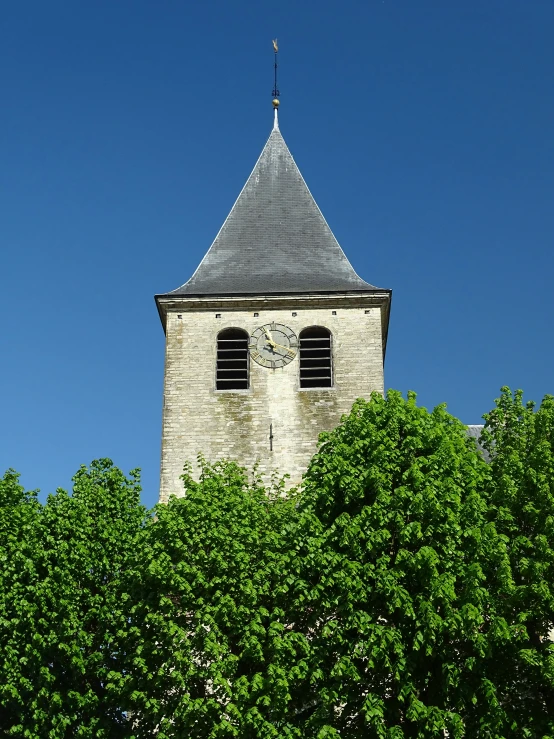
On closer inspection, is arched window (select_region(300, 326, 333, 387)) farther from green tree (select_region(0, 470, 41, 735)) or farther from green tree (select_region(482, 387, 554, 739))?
green tree (select_region(0, 470, 41, 735))

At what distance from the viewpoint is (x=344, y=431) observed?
645 inches

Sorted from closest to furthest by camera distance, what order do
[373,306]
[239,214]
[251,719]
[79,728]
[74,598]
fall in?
[251,719] → [79,728] → [74,598] → [373,306] → [239,214]

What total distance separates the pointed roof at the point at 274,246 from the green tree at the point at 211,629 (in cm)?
825

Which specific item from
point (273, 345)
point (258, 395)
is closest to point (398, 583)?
point (258, 395)

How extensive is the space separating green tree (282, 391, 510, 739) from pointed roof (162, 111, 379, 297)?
7811 mm

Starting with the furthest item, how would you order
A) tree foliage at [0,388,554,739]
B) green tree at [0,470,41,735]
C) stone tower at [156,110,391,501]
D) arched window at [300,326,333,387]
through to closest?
arched window at [300,326,333,387]
stone tower at [156,110,391,501]
green tree at [0,470,41,735]
tree foliage at [0,388,554,739]

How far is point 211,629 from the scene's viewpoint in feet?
46.6

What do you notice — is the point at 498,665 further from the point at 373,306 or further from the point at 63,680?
the point at 373,306

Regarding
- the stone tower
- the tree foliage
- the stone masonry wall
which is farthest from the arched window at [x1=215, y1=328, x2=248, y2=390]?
the tree foliage

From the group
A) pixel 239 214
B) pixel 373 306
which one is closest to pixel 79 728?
pixel 373 306

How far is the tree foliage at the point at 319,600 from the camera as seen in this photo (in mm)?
13227

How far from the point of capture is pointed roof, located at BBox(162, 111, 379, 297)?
2317 centimetres

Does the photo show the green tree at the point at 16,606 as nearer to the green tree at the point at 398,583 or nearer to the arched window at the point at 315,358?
the green tree at the point at 398,583

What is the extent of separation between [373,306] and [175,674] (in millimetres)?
11296
